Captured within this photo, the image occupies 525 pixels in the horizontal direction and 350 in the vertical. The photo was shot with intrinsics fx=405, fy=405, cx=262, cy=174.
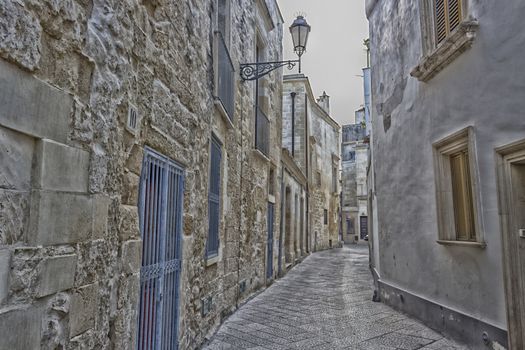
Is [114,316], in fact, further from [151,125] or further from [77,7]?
[77,7]

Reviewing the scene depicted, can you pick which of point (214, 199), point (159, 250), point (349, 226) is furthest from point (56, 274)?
point (349, 226)

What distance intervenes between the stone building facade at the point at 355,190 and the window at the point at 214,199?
25.9 metres

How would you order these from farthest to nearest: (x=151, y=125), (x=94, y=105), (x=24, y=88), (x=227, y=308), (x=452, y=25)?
1. (x=227, y=308)
2. (x=452, y=25)
3. (x=151, y=125)
4. (x=94, y=105)
5. (x=24, y=88)

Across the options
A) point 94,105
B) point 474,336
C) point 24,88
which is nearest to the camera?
point 24,88

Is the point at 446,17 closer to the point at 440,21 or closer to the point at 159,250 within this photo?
the point at 440,21

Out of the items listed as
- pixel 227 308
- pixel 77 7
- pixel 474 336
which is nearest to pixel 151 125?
pixel 77 7

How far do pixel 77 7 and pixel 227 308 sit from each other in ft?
14.4

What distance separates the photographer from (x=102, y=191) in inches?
78.0

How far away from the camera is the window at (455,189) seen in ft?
14.5

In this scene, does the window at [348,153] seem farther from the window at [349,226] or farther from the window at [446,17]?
the window at [446,17]

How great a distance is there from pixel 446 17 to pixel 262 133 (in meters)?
3.95

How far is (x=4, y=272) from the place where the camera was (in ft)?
4.33

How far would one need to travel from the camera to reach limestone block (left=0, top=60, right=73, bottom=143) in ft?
4.39

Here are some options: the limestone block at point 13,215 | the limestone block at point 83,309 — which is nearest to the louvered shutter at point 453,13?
the limestone block at point 83,309
